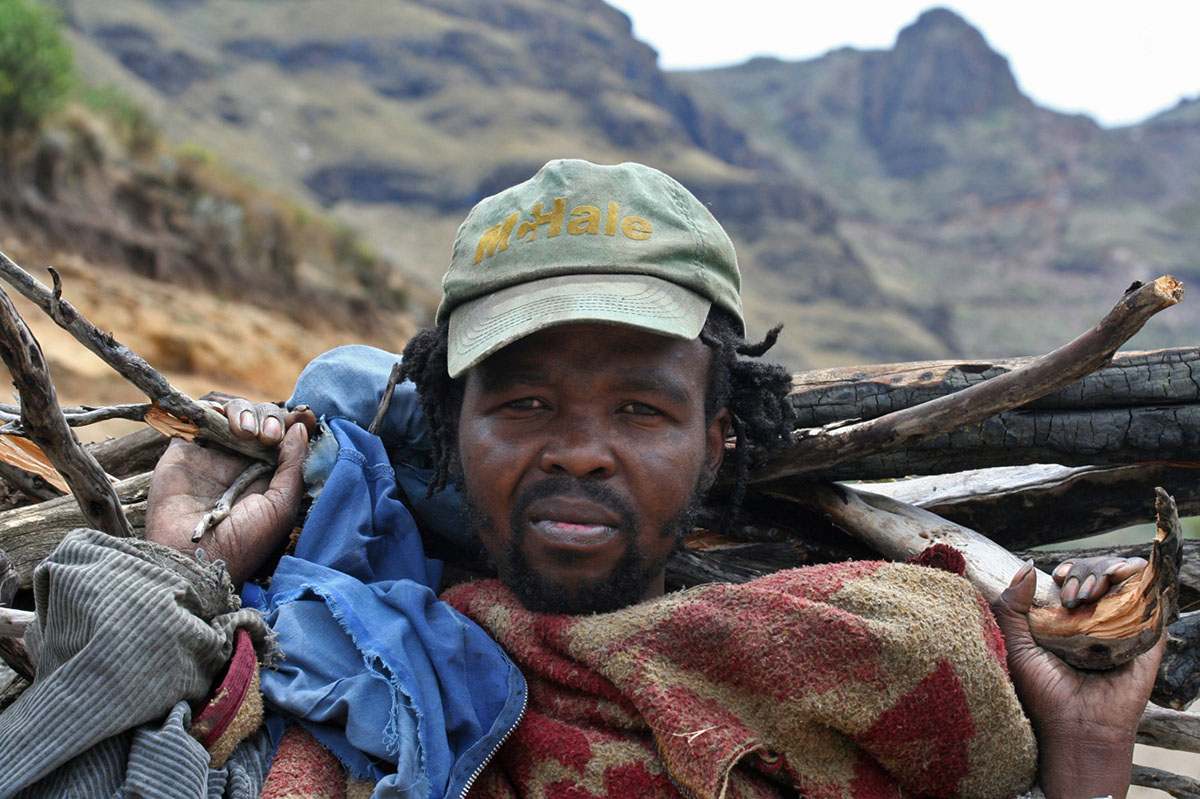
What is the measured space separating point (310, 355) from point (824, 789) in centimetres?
1247

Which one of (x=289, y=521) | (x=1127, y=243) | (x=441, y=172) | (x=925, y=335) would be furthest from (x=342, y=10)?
(x=289, y=521)

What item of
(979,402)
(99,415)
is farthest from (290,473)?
(979,402)

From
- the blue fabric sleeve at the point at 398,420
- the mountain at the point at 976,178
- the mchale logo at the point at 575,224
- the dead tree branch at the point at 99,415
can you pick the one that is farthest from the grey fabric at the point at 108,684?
the mountain at the point at 976,178

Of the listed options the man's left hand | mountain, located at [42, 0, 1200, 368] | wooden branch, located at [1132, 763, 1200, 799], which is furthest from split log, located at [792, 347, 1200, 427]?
mountain, located at [42, 0, 1200, 368]

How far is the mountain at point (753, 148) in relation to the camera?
53.4 metres

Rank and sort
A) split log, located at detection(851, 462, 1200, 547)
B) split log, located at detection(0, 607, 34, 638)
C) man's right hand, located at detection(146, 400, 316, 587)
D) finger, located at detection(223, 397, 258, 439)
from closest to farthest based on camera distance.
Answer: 1. split log, located at detection(0, 607, 34, 638)
2. man's right hand, located at detection(146, 400, 316, 587)
3. finger, located at detection(223, 397, 258, 439)
4. split log, located at detection(851, 462, 1200, 547)

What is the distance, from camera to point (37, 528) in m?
2.23

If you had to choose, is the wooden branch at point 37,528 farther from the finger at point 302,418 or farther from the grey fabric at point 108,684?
the grey fabric at point 108,684

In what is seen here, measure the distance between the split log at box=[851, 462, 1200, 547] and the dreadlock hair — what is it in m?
0.39

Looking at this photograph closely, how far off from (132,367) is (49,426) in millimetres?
286

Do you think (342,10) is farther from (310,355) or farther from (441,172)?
(310,355)

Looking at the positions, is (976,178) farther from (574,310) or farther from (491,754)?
(491,754)

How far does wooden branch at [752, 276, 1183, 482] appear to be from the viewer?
69.9 inches

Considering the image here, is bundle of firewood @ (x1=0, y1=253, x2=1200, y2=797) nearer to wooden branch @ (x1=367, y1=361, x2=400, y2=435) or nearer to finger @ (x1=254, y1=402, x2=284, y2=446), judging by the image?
finger @ (x1=254, y1=402, x2=284, y2=446)
